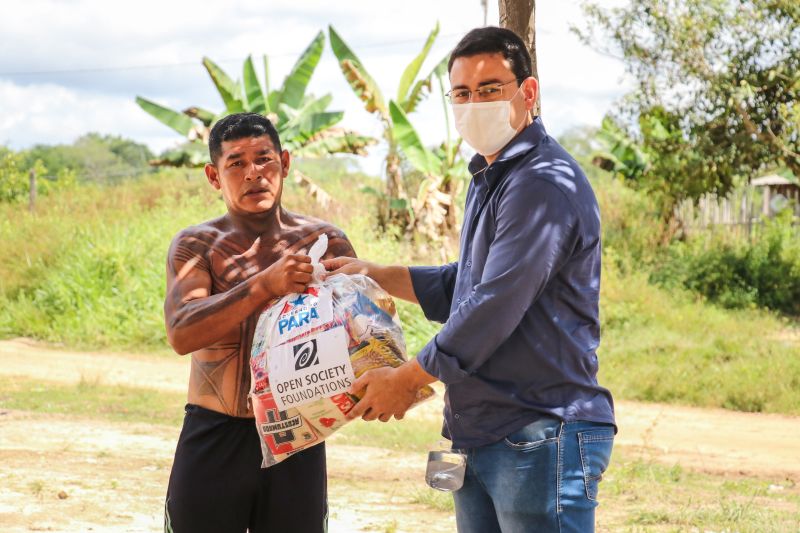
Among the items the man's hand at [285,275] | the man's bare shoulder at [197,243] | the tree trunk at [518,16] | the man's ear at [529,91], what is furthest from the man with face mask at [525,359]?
the tree trunk at [518,16]

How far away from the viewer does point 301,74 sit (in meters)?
17.1

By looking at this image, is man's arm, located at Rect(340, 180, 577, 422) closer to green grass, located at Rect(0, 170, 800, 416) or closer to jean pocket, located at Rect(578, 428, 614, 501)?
jean pocket, located at Rect(578, 428, 614, 501)

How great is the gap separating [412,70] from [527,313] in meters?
13.8

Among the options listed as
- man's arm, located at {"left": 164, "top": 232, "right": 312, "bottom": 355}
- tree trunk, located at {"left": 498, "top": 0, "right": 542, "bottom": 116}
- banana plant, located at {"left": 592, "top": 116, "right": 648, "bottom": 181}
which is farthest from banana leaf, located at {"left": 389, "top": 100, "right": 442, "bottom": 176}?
man's arm, located at {"left": 164, "top": 232, "right": 312, "bottom": 355}

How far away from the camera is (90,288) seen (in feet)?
46.0

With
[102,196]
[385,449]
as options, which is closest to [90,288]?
[102,196]

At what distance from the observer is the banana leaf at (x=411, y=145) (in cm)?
1506

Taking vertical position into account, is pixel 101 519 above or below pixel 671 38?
below

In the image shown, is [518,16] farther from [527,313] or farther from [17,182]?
[17,182]

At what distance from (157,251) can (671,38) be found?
27.1 ft

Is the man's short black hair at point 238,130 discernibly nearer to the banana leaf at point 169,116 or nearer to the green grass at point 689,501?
the green grass at point 689,501

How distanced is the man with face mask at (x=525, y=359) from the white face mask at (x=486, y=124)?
0.09m

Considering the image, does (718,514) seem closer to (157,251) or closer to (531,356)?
(531,356)

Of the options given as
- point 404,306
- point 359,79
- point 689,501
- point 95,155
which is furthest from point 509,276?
point 95,155
